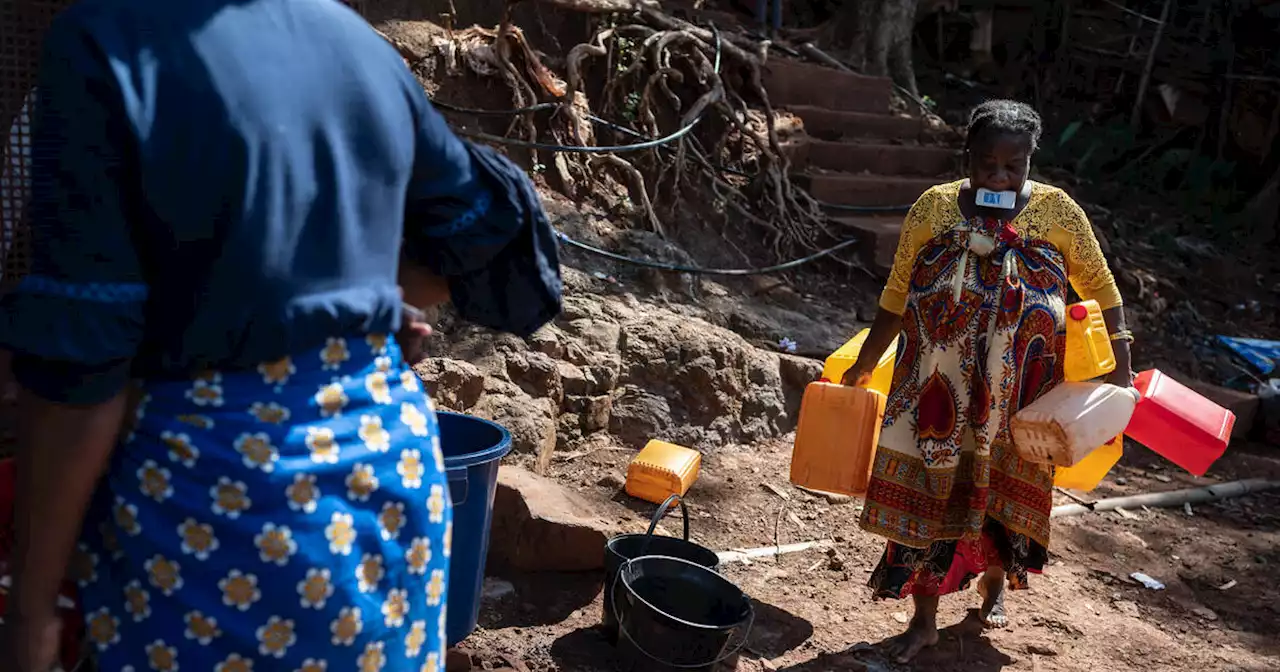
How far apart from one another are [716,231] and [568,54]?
1.33 m

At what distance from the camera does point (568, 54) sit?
623 cm

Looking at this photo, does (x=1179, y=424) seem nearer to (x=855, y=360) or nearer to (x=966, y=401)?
(x=966, y=401)

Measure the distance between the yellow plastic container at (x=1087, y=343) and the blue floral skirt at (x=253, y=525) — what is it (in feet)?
7.97

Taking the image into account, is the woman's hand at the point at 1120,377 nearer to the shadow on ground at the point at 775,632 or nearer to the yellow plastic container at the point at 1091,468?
the yellow plastic container at the point at 1091,468

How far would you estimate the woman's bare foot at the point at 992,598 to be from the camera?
3.58m

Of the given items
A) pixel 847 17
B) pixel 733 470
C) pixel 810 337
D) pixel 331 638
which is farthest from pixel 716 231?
pixel 331 638

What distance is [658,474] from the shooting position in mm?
4016

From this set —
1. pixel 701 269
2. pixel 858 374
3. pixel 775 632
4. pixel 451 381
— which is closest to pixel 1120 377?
pixel 858 374

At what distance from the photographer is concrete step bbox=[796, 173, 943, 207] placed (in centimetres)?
713

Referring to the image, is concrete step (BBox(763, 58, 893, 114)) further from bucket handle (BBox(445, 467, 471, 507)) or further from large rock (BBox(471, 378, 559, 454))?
bucket handle (BBox(445, 467, 471, 507))

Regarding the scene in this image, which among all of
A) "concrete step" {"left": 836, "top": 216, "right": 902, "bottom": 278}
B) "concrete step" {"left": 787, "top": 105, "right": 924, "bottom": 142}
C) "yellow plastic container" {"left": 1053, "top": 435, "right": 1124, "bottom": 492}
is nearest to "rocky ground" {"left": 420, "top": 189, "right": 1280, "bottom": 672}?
"yellow plastic container" {"left": 1053, "top": 435, "right": 1124, "bottom": 492}

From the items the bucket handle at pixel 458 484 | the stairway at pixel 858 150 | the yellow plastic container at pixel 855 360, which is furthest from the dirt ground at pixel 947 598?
the stairway at pixel 858 150

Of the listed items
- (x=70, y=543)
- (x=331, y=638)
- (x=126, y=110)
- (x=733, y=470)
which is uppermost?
(x=126, y=110)

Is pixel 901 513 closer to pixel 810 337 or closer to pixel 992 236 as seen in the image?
pixel 992 236
